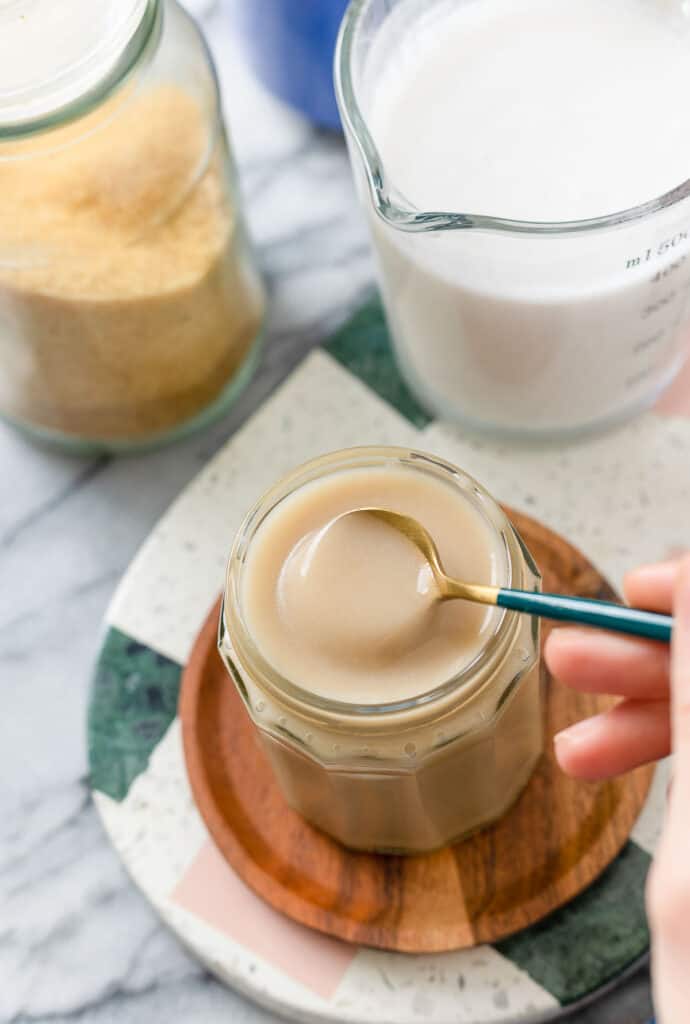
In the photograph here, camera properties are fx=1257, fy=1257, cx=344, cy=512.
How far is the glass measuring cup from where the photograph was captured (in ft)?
2.20

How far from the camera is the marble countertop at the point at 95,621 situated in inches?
30.3

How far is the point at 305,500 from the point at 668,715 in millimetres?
204

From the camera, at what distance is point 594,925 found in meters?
0.71

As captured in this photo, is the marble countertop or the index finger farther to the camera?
the marble countertop

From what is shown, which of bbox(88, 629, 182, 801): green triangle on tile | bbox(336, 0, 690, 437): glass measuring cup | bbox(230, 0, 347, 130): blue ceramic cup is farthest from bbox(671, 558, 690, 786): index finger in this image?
bbox(230, 0, 347, 130): blue ceramic cup

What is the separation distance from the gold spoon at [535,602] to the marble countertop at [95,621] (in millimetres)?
311

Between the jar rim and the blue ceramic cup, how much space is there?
1.24ft

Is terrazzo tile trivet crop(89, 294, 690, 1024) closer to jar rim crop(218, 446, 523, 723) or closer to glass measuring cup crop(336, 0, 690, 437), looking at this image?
glass measuring cup crop(336, 0, 690, 437)

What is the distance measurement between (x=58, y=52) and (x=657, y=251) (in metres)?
0.35

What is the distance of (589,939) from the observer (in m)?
0.71

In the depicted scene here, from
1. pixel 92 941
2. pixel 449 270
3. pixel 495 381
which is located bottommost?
pixel 92 941

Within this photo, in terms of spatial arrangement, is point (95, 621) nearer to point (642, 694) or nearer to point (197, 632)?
point (197, 632)

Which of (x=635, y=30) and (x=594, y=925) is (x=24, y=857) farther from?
(x=635, y=30)

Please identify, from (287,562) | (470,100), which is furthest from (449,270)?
(287,562)
